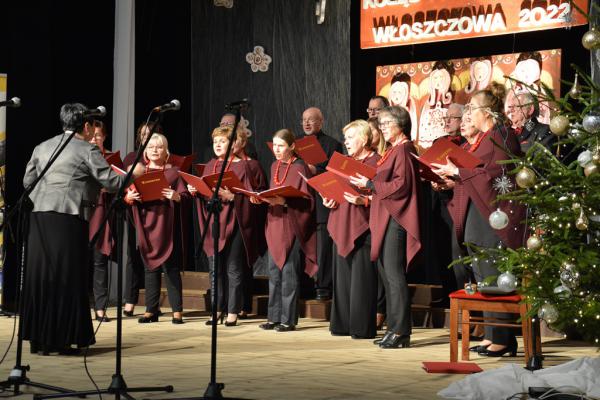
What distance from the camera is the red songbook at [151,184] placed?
26.3ft

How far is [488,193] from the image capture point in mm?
6598

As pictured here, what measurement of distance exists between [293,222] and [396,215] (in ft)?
4.03

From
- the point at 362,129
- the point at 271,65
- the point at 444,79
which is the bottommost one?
the point at 362,129

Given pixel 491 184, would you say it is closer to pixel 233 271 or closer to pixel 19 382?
pixel 233 271

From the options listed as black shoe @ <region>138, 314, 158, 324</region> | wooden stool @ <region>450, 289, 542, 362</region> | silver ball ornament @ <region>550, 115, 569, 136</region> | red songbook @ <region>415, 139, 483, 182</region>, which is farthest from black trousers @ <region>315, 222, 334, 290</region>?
silver ball ornament @ <region>550, 115, 569, 136</region>

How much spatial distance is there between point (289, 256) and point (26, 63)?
3357mm

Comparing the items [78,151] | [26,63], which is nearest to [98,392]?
[78,151]

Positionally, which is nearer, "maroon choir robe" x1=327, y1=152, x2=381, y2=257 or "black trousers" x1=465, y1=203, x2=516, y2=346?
"black trousers" x1=465, y1=203, x2=516, y2=346

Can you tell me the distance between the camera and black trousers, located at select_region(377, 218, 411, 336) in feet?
22.7

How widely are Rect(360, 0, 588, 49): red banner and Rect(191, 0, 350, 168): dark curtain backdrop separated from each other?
1.23 ft

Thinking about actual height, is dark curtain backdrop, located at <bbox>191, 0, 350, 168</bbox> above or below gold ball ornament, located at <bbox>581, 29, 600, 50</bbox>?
above

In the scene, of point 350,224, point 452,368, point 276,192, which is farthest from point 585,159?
point 276,192

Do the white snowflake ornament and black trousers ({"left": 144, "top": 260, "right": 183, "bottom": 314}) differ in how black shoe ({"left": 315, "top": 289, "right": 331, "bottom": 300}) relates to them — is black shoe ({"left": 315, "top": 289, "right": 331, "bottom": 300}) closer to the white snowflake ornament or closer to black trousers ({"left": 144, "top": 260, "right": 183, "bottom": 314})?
black trousers ({"left": 144, "top": 260, "right": 183, "bottom": 314})

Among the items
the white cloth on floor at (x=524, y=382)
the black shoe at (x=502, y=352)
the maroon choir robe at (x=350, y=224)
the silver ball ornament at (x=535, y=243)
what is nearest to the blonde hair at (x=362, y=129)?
the maroon choir robe at (x=350, y=224)
